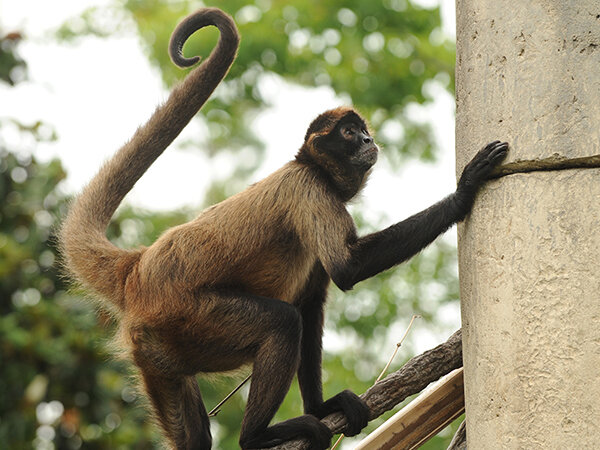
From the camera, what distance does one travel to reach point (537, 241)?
13.3 ft

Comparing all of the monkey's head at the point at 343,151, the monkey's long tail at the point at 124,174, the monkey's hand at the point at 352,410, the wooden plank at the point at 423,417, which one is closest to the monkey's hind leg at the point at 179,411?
the monkey's long tail at the point at 124,174

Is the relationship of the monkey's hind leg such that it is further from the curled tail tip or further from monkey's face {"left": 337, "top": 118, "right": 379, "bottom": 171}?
the curled tail tip

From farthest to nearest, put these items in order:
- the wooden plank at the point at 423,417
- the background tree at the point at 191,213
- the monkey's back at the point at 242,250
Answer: the background tree at the point at 191,213, the monkey's back at the point at 242,250, the wooden plank at the point at 423,417

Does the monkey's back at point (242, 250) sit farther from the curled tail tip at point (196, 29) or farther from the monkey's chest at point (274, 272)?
the curled tail tip at point (196, 29)

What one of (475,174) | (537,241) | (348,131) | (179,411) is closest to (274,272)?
(179,411)

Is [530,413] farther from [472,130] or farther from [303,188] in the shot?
[303,188]

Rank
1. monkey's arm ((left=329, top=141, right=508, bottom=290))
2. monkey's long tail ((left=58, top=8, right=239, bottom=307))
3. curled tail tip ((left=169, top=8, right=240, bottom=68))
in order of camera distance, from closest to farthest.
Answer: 1. monkey's arm ((left=329, top=141, right=508, bottom=290))
2. curled tail tip ((left=169, top=8, right=240, bottom=68))
3. monkey's long tail ((left=58, top=8, right=239, bottom=307))

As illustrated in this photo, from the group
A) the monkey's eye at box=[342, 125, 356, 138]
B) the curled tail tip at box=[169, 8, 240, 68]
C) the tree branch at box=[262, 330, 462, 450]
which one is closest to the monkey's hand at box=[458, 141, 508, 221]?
the tree branch at box=[262, 330, 462, 450]

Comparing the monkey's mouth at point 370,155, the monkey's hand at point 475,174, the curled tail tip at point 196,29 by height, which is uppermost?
the curled tail tip at point 196,29

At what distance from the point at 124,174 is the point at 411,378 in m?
2.59

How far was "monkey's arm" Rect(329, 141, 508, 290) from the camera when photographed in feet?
14.7

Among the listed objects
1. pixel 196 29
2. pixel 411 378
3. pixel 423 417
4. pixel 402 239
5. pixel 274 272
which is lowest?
pixel 423 417

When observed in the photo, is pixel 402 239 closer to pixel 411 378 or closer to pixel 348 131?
pixel 411 378

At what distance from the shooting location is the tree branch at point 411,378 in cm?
454
